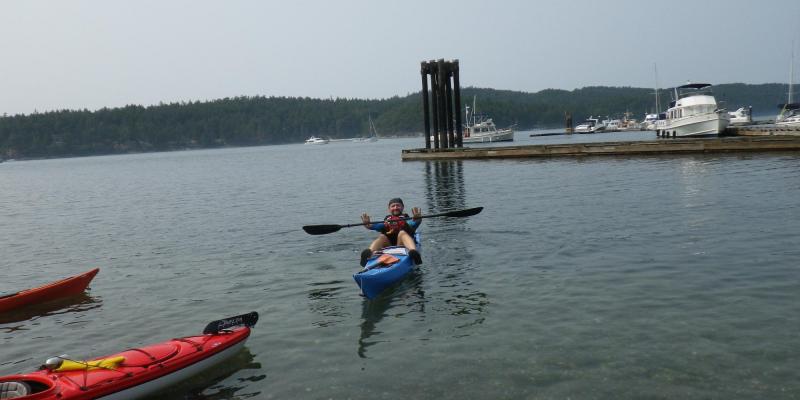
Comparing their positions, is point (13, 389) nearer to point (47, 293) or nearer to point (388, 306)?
point (388, 306)

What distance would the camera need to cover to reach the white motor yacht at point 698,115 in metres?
51.3

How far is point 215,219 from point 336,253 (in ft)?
37.0

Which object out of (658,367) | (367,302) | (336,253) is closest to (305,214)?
(336,253)

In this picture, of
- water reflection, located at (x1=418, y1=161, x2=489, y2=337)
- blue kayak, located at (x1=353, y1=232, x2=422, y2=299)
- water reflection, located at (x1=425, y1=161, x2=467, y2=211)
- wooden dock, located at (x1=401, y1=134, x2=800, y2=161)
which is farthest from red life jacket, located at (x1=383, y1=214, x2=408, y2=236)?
wooden dock, located at (x1=401, y1=134, x2=800, y2=161)

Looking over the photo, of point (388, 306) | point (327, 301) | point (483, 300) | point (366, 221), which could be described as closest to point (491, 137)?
point (366, 221)

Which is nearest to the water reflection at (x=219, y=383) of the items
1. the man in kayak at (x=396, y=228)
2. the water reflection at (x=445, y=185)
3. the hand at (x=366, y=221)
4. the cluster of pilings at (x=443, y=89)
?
the man in kayak at (x=396, y=228)

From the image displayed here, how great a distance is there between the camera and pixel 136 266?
1719 cm

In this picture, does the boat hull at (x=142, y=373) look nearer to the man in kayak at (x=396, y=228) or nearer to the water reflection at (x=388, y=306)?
the water reflection at (x=388, y=306)

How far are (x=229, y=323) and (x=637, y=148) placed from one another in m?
40.4

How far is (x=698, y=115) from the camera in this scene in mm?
51656

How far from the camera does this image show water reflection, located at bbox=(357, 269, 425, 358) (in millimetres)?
10002

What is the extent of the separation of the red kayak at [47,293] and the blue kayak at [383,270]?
270 inches

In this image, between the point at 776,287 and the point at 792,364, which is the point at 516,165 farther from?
the point at 792,364

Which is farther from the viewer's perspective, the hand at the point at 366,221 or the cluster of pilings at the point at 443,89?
the cluster of pilings at the point at 443,89
